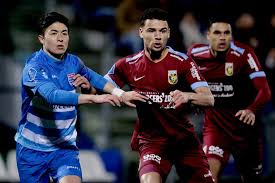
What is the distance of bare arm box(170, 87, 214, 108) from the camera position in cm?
668

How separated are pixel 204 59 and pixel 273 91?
293cm

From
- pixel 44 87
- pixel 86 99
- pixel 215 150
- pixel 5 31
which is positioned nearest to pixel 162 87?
pixel 86 99

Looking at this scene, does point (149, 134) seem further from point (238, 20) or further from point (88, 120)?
point (88, 120)

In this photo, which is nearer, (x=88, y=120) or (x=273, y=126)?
(x=273, y=126)

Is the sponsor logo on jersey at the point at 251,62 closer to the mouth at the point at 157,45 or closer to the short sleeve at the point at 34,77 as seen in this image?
the mouth at the point at 157,45

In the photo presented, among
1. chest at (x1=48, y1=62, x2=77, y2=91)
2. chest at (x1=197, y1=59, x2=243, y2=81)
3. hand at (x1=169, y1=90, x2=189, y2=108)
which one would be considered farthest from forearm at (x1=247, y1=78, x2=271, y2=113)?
chest at (x1=48, y1=62, x2=77, y2=91)

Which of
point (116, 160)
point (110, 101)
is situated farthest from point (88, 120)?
point (110, 101)

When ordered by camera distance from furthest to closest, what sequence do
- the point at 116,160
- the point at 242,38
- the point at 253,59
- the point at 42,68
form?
the point at 116,160
the point at 242,38
the point at 253,59
the point at 42,68

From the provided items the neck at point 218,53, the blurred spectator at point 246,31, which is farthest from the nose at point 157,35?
the blurred spectator at point 246,31

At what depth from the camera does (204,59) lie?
27.6 feet

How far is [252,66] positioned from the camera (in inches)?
329

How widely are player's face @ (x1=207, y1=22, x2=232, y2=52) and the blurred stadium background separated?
1.38m

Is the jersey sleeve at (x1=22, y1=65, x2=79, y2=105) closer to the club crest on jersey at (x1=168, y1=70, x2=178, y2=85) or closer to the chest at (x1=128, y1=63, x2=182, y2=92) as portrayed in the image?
the chest at (x1=128, y1=63, x2=182, y2=92)

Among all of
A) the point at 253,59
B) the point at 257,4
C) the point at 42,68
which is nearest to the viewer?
the point at 42,68
